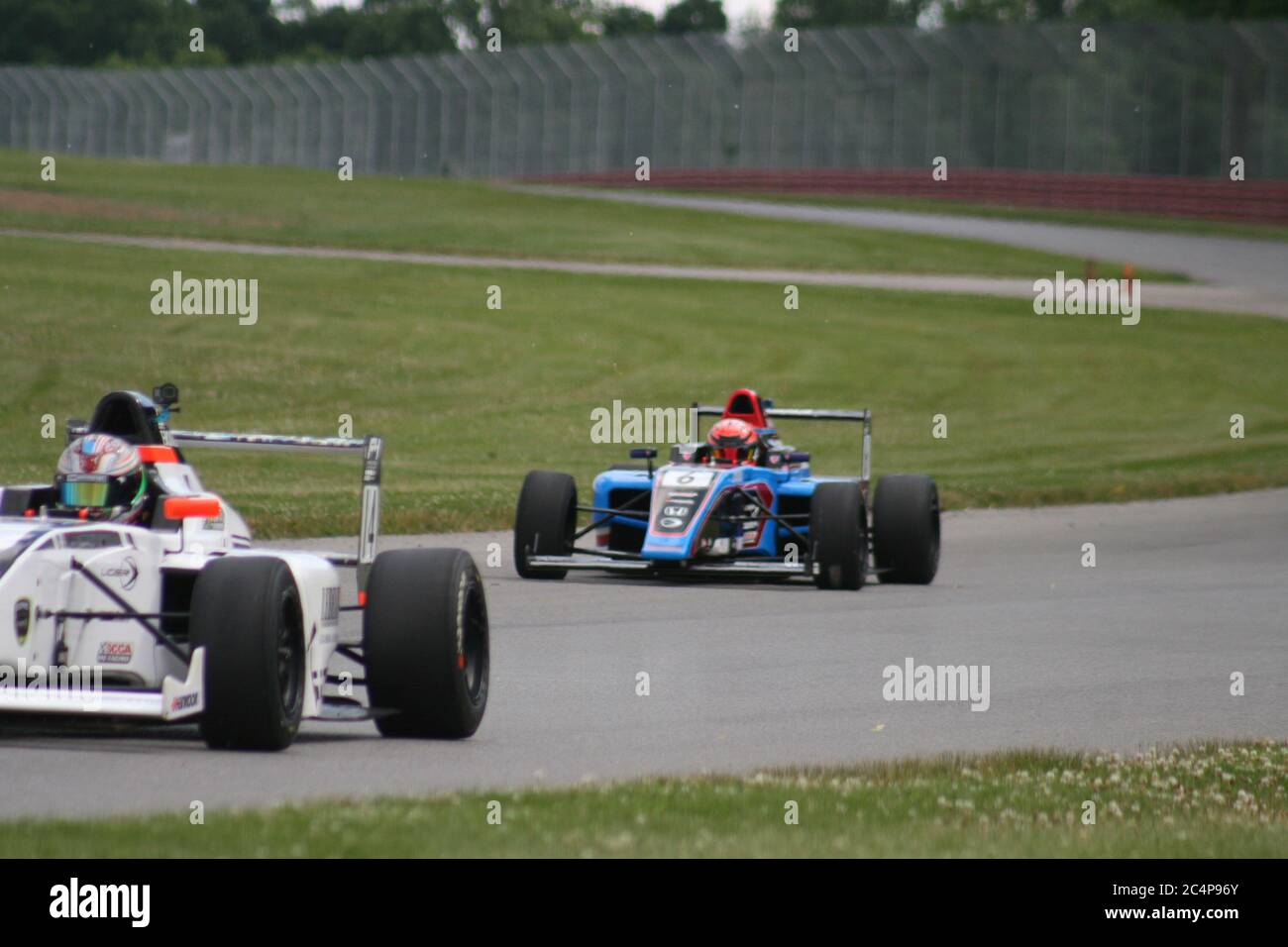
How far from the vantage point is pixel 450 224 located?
168ft

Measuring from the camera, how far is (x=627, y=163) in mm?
67000

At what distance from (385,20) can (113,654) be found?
105428 millimetres

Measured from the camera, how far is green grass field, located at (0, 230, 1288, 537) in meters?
25.5

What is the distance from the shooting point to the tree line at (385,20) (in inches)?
3516

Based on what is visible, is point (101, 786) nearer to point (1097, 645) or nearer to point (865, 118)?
point (1097, 645)

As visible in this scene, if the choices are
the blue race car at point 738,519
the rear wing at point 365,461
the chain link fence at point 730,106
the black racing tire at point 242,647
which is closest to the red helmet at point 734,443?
the blue race car at point 738,519

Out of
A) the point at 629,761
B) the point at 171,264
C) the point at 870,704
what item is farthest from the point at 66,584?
the point at 171,264

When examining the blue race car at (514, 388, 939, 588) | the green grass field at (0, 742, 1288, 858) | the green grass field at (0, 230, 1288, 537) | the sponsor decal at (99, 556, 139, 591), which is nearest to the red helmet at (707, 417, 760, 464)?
the blue race car at (514, 388, 939, 588)

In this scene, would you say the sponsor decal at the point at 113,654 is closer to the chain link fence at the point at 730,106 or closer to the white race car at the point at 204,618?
the white race car at the point at 204,618

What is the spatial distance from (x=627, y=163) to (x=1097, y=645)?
54930 mm

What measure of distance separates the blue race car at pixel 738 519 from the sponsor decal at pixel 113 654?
782 cm

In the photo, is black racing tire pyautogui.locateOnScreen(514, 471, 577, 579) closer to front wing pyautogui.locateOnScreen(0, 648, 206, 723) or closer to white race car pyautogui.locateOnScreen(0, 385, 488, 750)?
white race car pyautogui.locateOnScreen(0, 385, 488, 750)
